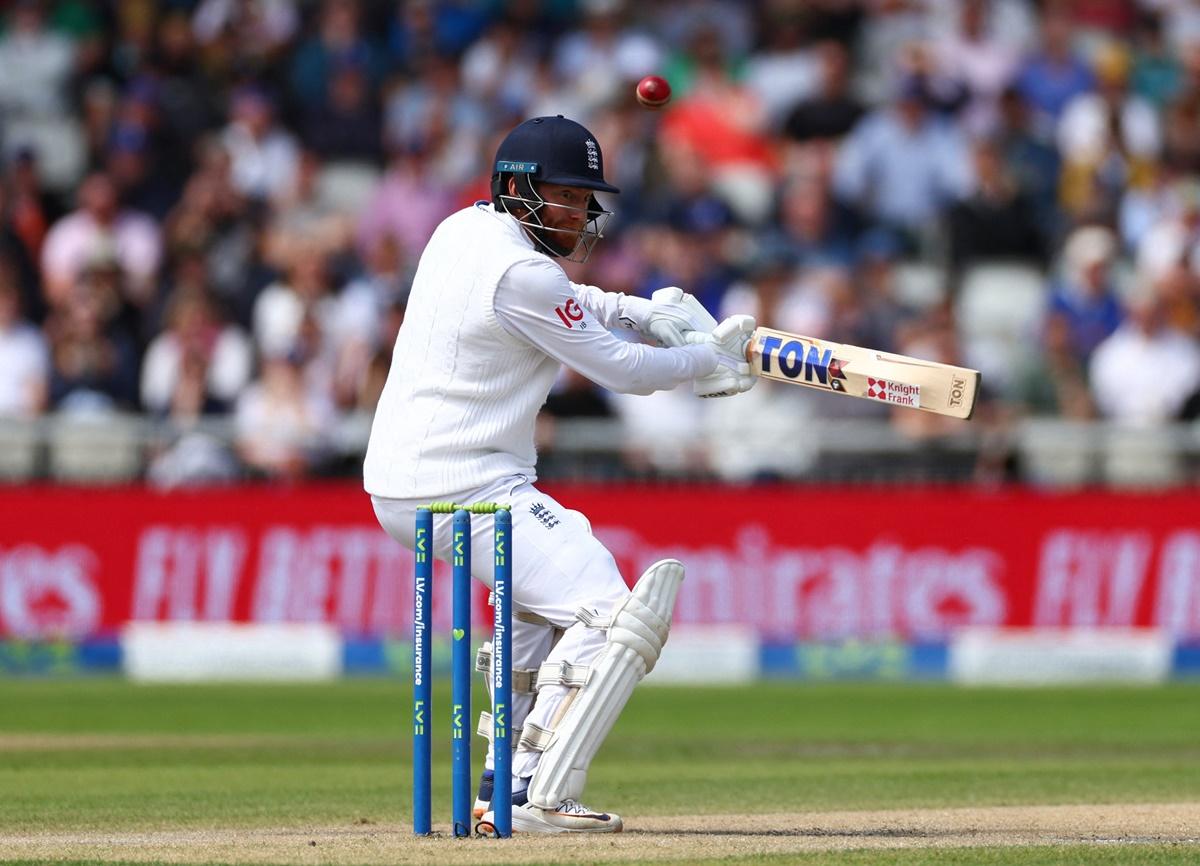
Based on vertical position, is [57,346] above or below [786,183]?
below

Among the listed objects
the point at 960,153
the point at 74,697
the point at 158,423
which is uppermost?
the point at 960,153

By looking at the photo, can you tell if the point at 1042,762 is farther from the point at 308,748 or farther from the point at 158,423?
the point at 158,423

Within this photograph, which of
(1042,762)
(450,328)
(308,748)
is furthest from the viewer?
(308,748)

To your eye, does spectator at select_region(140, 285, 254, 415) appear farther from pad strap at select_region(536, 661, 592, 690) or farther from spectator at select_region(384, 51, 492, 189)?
pad strap at select_region(536, 661, 592, 690)

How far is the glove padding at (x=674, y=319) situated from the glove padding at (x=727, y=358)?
0.04 m

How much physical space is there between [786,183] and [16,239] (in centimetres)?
538

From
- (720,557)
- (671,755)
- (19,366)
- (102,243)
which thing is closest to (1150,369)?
(720,557)

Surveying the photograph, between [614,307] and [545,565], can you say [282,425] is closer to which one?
[614,307]

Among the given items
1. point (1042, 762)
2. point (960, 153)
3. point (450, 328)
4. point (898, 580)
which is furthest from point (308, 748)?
point (960, 153)

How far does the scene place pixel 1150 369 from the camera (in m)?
14.0

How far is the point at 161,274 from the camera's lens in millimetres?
15367

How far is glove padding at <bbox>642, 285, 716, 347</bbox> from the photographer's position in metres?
6.55

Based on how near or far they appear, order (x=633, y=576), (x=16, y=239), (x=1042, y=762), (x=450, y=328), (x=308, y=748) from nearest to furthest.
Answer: (x=450, y=328), (x=1042, y=762), (x=308, y=748), (x=633, y=576), (x=16, y=239)

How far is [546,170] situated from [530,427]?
726mm
